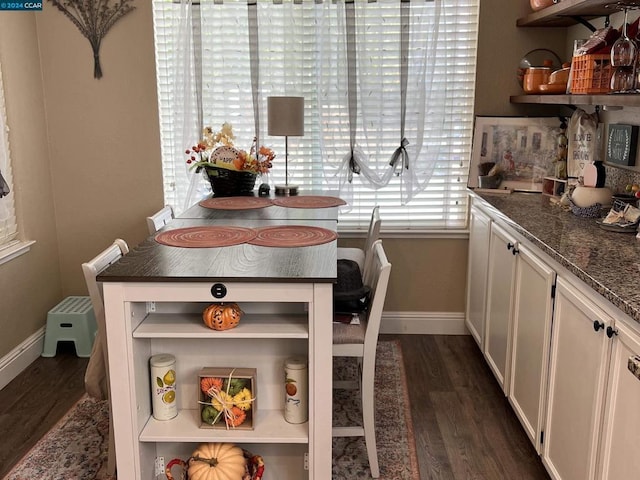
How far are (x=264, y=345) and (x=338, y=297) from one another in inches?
18.2

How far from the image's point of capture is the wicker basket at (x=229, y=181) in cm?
365

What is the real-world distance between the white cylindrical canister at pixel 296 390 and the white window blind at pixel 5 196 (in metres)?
1.97

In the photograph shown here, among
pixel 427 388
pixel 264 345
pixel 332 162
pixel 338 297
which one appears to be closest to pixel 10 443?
pixel 264 345

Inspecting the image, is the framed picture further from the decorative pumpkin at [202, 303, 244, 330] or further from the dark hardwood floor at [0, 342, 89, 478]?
the dark hardwood floor at [0, 342, 89, 478]

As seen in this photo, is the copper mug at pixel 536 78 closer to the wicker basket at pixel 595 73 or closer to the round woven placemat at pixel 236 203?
the wicker basket at pixel 595 73

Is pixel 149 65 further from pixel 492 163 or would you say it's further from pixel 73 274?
pixel 492 163

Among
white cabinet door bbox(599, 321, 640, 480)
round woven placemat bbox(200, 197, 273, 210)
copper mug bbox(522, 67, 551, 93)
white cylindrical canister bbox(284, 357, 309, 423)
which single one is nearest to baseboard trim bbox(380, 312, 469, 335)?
round woven placemat bbox(200, 197, 273, 210)

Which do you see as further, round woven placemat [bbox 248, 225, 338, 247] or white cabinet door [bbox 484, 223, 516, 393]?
white cabinet door [bbox 484, 223, 516, 393]

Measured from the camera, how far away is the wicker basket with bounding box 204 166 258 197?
3.65 m

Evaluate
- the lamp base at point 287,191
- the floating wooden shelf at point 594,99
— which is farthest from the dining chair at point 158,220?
the floating wooden shelf at point 594,99

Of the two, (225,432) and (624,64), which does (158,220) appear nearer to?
(225,432)

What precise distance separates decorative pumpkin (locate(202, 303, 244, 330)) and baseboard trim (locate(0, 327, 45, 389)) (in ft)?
6.34

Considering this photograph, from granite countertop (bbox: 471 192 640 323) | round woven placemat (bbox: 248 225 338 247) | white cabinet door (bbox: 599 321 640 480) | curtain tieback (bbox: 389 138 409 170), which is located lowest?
white cabinet door (bbox: 599 321 640 480)

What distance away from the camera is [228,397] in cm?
222
